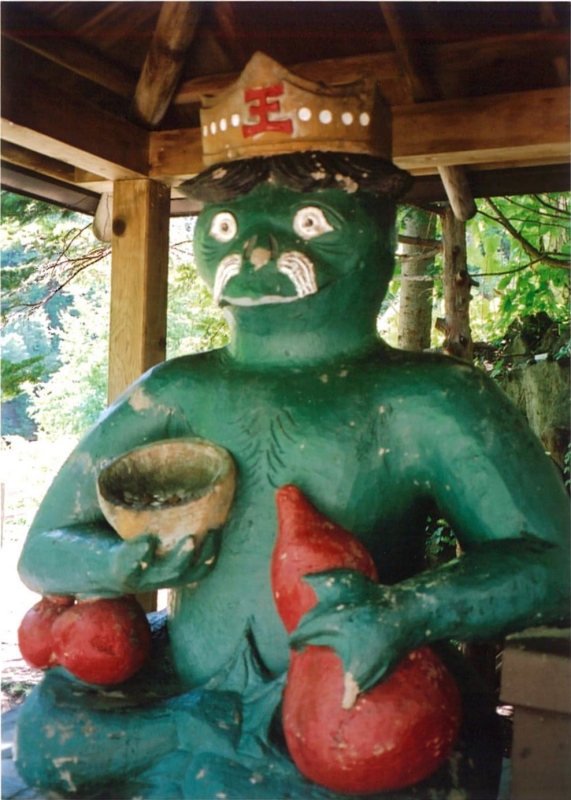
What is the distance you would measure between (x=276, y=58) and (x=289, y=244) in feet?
2.54

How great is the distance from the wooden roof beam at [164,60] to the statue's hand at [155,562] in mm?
1185

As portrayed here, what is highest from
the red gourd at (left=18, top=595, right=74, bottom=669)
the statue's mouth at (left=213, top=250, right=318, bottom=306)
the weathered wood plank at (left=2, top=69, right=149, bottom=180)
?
the weathered wood plank at (left=2, top=69, right=149, bottom=180)

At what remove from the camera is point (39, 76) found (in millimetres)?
1928

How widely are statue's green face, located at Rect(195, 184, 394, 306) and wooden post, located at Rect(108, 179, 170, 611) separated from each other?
63 centimetres

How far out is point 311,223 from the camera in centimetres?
163

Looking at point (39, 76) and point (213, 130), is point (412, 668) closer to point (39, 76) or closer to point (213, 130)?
point (213, 130)

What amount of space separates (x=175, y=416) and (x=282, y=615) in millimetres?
467

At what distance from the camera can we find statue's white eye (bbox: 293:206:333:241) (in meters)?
1.63

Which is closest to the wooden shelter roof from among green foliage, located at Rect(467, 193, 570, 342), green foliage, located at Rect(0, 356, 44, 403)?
green foliage, located at Rect(467, 193, 570, 342)

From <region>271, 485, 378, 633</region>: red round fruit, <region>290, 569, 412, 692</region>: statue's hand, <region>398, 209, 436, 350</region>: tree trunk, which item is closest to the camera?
<region>290, 569, 412, 692</region>: statue's hand

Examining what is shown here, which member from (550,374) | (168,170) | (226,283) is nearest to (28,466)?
(550,374)

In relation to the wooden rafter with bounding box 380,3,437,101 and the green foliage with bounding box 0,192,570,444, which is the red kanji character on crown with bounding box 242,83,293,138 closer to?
the wooden rafter with bounding box 380,3,437,101

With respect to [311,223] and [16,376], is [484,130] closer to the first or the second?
[311,223]

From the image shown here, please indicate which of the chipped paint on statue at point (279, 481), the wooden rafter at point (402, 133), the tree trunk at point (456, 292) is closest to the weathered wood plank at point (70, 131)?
the wooden rafter at point (402, 133)
